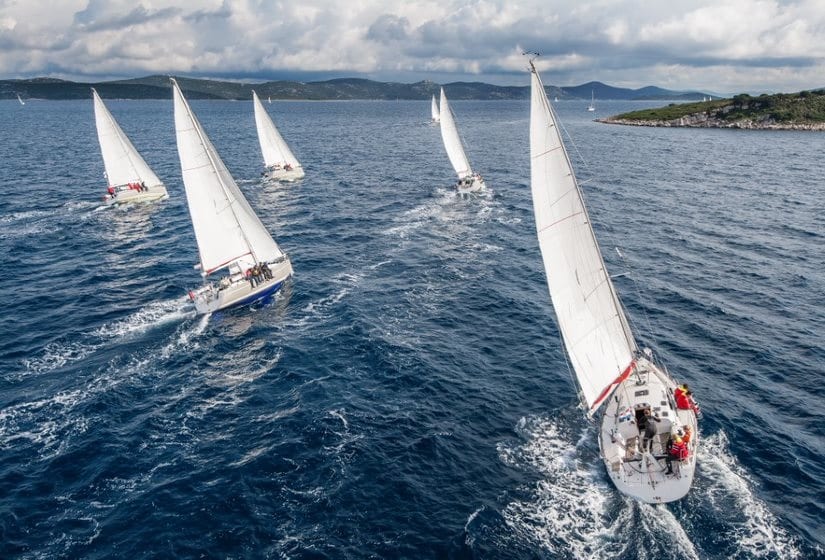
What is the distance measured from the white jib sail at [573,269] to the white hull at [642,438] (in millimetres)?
1185

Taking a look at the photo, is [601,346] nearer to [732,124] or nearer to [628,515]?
[628,515]

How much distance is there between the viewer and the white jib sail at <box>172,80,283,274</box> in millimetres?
47906

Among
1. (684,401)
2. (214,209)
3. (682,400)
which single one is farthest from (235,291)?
(684,401)

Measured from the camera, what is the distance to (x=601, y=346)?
3066 cm

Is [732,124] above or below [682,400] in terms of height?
above

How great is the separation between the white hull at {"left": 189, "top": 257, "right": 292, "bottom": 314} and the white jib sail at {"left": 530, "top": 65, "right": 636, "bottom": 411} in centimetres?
2844

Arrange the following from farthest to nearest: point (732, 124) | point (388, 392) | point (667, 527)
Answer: point (732, 124) < point (388, 392) < point (667, 527)

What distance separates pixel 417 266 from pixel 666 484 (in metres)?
35.5

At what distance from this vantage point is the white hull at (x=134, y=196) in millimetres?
81125

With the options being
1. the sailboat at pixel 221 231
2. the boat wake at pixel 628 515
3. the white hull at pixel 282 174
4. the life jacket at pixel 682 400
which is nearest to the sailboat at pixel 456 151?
the white hull at pixel 282 174

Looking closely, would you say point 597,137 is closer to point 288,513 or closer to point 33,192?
point 33,192

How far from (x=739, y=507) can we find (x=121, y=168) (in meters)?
88.9

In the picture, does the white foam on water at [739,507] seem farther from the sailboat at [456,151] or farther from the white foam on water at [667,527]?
the sailboat at [456,151]

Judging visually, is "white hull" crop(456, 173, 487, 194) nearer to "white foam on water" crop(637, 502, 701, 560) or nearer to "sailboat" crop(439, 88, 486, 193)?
"sailboat" crop(439, 88, 486, 193)
